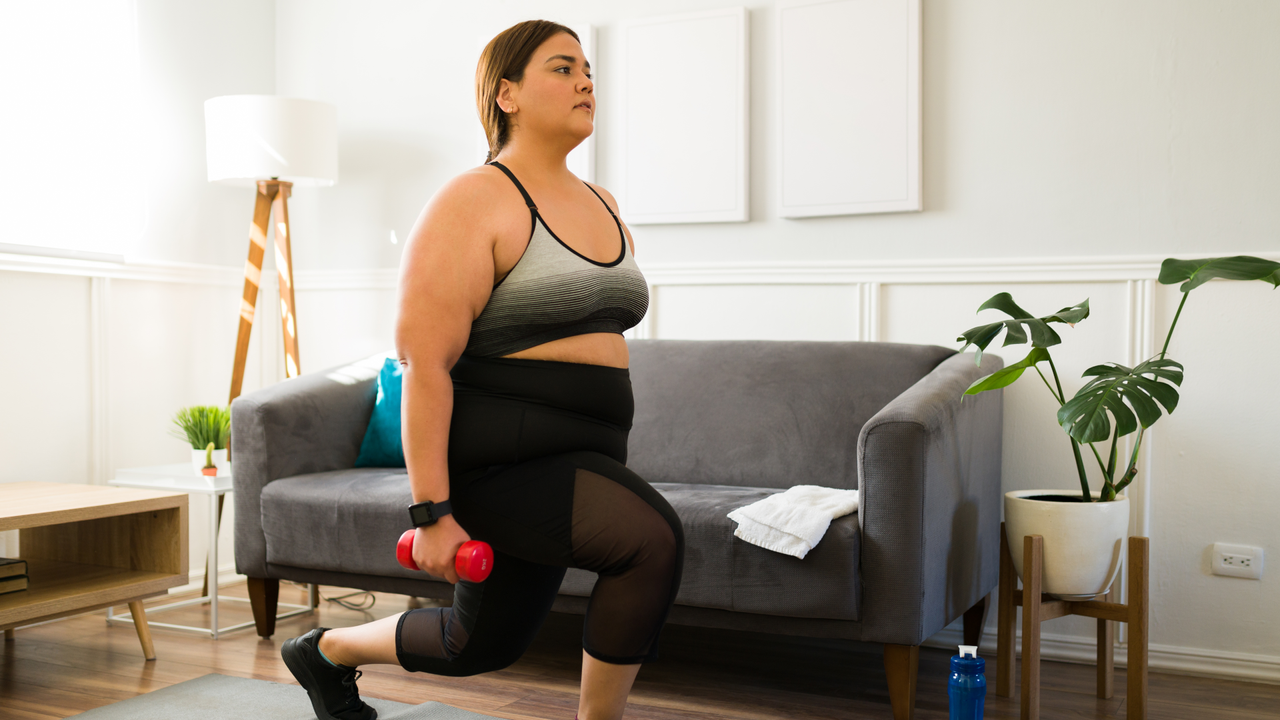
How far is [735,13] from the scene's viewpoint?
3.15 metres

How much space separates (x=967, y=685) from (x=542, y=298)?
1.21 metres

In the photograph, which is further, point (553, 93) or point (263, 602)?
point (263, 602)

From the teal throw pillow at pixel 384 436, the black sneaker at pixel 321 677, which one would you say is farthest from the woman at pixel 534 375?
the teal throw pillow at pixel 384 436

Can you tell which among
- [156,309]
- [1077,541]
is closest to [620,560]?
[1077,541]

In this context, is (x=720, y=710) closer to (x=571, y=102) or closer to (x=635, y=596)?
(x=635, y=596)

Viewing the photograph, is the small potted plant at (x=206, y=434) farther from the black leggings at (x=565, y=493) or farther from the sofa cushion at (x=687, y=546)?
Result: the black leggings at (x=565, y=493)

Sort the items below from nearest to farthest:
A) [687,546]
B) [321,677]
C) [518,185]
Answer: [518,185] → [321,677] → [687,546]

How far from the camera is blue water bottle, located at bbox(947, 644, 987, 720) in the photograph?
1942 millimetres

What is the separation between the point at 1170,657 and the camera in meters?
2.65

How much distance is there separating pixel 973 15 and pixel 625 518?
2.22 meters

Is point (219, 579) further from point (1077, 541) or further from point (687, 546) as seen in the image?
point (1077, 541)

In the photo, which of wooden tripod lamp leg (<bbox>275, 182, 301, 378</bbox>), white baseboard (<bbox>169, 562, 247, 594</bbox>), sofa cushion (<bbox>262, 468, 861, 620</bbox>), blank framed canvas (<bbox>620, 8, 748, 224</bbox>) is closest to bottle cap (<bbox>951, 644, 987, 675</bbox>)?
sofa cushion (<bbox>262, 468, 861, 620</bbox>)

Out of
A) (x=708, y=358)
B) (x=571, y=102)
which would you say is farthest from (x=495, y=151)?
(x=708, y=358)

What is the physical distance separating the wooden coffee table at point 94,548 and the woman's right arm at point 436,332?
5.02 ft
